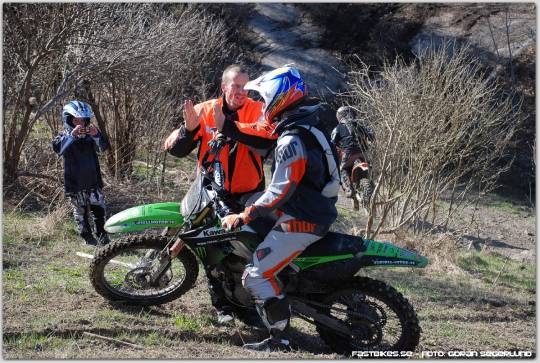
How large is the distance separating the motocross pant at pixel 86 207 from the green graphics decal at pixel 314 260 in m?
3.64

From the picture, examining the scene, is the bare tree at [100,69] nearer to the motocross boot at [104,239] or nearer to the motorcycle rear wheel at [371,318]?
the motocross boot at [104,239]

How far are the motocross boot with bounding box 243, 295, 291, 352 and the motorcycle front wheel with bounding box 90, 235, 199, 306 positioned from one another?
0.85 m

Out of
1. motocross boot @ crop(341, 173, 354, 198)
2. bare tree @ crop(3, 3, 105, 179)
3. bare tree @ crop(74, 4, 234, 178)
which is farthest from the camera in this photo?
motocross boot @ crop(341, 173, 354, 198)

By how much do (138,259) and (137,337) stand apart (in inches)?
29.2

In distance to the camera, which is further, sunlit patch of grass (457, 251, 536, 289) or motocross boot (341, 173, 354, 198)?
motocross boot (341, 173, 354, 198)

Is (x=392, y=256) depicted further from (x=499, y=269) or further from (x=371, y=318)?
(x=499, y=269)

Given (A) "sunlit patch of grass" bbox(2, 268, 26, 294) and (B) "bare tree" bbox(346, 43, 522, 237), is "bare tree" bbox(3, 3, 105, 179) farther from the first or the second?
(B) "bare tree" bbox(346, 43, 522, 237)

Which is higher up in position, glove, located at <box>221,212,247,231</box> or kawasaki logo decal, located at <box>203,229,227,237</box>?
glove, located at <box>221,212,247,231</box>

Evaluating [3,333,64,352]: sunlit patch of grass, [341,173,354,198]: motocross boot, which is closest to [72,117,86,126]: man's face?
[3,333,64,352]: sunlit patch of grass

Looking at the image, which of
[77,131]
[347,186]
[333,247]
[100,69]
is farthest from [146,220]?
[347,186]

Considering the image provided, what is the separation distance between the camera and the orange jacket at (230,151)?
5441 mm

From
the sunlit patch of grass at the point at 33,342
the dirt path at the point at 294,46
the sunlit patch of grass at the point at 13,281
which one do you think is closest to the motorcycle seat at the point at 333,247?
the sunlit patch of grass at the point at 33,342

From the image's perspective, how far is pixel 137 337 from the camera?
5285 millimetres

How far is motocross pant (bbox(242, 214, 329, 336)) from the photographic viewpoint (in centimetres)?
500
